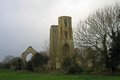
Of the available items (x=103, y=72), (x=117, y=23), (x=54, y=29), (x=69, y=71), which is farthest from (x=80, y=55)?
(x=54, y=29)

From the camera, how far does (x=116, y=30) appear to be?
139 feet

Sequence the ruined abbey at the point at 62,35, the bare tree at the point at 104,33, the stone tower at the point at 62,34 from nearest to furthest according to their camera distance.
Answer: the bare tree at the point at 104,33
the ruined abbey at the point at 62,35
the stone tower at the point at 62,34

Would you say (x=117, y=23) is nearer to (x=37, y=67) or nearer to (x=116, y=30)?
(x=116, y=30)

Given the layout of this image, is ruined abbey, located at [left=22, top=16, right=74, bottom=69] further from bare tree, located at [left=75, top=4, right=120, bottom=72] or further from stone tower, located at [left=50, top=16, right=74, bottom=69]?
bare tree, located at [left=75, top=4, right=120, bottom=72]

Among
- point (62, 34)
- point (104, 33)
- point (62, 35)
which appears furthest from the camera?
point (62, 34)

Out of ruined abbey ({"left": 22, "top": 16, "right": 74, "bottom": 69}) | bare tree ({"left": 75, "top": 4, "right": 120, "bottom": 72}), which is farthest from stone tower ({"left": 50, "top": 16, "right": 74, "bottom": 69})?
bare tree ({"left": 75, "top": 4, "right": 120, "bottom": 72})

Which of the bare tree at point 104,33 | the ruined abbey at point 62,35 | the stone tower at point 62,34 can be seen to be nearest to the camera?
the bare tree at point 104,33

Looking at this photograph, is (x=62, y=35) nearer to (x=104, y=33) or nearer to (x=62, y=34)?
(x=62, y=34)

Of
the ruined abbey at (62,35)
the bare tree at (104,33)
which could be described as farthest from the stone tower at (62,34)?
the bare tree at (104,33)

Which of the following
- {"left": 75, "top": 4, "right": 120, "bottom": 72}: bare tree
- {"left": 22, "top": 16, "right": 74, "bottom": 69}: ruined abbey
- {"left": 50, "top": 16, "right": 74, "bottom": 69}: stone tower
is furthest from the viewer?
{"left": 50, "top": 16, "right": 74, "bottom": 69}: stone tower

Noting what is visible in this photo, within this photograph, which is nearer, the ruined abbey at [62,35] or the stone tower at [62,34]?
the ruined abbey at [62,35]

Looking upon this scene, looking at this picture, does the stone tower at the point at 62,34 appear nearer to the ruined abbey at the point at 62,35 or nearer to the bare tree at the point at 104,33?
the ruined abbey at the point at 62,35

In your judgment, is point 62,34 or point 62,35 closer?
point 62,35

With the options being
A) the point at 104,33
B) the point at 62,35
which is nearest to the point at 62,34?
the point at 62,35
